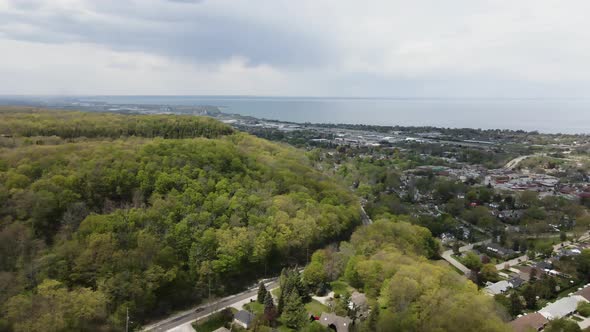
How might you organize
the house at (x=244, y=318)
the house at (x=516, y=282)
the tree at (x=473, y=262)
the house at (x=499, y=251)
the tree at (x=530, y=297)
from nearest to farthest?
the house at (x=244, y=318) → the tree at (x=530, y=297) → the house at (x=516, y=282) → the tree at (x=473, y=262) → the house at (x=499, y=251)

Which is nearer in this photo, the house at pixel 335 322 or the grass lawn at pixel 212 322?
the house at pixel 335 322

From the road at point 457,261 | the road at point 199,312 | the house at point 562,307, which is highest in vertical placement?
the house at point 562,307

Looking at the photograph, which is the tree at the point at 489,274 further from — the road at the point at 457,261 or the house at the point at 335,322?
the house at the point at 335,322

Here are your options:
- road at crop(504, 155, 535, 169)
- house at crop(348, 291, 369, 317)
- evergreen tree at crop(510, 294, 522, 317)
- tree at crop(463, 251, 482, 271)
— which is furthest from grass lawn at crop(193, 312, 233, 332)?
road at crop(504, 155, 535, 169)

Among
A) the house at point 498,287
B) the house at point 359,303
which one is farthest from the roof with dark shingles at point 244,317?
the house at point 498,287

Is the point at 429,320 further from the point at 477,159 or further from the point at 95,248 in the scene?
the point at 477,159

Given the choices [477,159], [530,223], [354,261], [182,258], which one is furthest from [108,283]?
[477,159]

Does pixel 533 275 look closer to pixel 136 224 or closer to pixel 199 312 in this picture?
pixel 199 312
